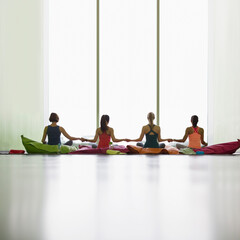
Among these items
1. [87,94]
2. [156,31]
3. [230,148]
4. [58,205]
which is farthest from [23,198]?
[156,31]

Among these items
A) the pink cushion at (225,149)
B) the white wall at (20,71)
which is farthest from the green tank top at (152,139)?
the white wall at (20,71)

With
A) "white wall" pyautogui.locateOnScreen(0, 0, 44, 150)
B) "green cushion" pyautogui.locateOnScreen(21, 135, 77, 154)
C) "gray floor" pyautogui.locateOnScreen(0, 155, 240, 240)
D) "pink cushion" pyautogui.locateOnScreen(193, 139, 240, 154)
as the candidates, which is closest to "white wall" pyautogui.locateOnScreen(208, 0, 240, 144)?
"pink cushion" pyautogui.locateOnScreen(193, 139, 240, 154)

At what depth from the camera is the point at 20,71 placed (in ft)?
23.1

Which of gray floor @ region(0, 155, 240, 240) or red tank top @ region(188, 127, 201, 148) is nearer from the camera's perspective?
gray floor @ region(0, 155, 240, 240)

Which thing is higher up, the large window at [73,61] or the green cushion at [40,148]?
the large window at [73,61]

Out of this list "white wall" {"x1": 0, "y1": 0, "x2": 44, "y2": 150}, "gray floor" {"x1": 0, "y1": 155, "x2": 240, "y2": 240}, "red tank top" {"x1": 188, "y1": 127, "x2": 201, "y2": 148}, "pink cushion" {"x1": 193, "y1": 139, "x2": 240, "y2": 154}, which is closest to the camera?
"gray floor" {"x1": 0, "y1": 155, "x2": 240, "y2": 240}

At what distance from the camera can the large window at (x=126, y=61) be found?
8016 millimetres

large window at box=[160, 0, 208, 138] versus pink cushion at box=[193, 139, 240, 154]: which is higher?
large window at box=[160, 0, 208, 138]

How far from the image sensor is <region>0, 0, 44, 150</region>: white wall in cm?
628

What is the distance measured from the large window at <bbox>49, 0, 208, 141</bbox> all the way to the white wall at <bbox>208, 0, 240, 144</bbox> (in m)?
0.24

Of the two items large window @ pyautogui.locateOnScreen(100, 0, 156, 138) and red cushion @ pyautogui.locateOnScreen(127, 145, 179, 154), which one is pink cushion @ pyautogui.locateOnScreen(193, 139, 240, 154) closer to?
red cushion @ pyautogui.locateOnScreen(127, 145, 179, 154)

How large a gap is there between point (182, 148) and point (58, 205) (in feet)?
18.5

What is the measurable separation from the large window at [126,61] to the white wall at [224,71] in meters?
0.24

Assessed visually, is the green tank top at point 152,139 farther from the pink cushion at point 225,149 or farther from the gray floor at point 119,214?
the gray floor at point 119,214
